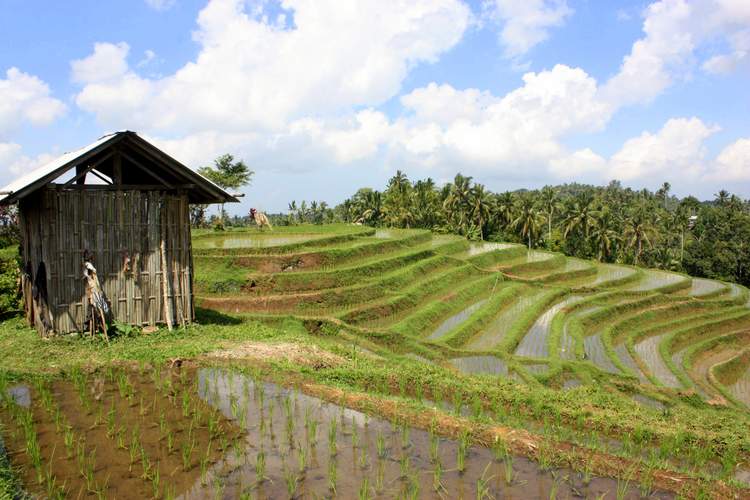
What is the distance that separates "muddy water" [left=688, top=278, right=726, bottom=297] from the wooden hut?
27.8 meters

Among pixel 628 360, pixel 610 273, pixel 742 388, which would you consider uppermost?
pixel 610 273

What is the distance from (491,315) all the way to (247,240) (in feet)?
36.0

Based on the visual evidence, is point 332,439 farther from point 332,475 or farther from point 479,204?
point 479,204

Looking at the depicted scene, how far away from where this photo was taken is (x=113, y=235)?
33.7ft

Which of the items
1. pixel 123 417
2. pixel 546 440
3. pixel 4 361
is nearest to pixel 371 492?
pixel 546 440

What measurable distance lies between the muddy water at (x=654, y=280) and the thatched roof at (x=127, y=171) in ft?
79.4

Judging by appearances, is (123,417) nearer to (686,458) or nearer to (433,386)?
(433,386)

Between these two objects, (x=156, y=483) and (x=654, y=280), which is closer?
(x=156, y=483)

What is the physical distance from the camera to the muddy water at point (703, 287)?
29.8 m

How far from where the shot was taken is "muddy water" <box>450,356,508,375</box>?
13914mm

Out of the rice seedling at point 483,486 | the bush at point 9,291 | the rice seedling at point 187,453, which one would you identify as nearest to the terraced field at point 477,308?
the bush at point 9,291

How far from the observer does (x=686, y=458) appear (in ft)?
22.1

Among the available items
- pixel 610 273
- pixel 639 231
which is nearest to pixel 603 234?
pixel 639 231

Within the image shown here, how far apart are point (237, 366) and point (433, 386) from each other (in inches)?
131
